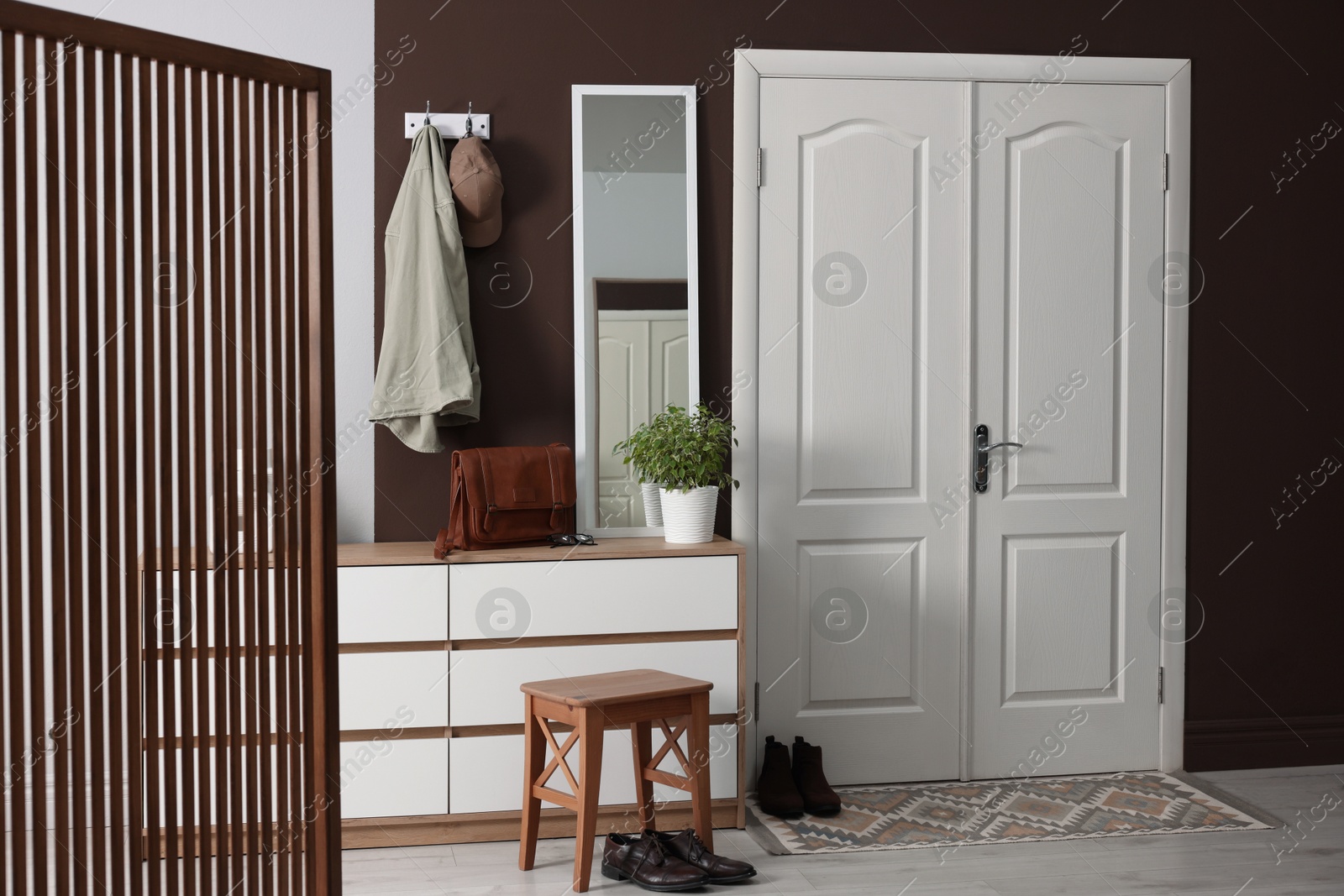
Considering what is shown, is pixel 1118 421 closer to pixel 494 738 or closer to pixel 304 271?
pixel 494 738

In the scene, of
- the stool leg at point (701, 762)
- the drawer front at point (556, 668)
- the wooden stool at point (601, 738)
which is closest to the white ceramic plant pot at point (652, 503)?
the drawer front at point (556, 668)

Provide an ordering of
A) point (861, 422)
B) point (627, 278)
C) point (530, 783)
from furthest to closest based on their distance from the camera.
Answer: point (861, 422) → point (627, 278) → point (530, 783)

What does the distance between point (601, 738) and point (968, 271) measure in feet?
5.90

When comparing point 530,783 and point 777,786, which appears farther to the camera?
point 777,786

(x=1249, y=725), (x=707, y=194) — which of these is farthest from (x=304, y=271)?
(x=1249, y=725)

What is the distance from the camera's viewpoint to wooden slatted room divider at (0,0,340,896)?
1460mm

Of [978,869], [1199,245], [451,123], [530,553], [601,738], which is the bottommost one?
[978,869]

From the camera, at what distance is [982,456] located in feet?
11.0

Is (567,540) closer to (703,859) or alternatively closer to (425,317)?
(425,317)

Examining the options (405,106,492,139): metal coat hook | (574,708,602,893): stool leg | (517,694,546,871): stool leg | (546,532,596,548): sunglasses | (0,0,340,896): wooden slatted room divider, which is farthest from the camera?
(405,106,492,139): metal coat hook

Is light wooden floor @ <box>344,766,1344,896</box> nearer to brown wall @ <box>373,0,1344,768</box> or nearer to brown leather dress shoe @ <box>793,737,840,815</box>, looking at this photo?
brown leather dress shoe @ <box>793,737,840,815</box>

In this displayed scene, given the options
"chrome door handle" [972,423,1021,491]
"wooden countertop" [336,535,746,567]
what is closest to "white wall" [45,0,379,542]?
"wooden countertop" [336,535,746,567]

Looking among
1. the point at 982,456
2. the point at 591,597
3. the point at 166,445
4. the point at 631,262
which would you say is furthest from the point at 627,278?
the point at 166,445

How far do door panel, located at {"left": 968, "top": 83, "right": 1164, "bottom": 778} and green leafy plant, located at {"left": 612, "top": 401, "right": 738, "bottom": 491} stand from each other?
0.90m
